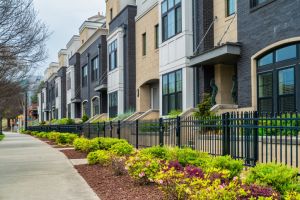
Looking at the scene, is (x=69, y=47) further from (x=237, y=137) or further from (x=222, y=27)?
(x=237, y=137)

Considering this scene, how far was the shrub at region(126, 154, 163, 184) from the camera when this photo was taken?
7970mm

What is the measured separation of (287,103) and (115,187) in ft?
23.1

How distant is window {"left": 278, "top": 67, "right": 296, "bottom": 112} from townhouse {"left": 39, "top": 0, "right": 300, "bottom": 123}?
32 mm

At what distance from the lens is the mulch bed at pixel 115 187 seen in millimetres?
7238

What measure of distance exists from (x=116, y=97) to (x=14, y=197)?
21.4 m

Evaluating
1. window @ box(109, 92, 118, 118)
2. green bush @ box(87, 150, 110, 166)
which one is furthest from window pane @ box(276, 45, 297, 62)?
window @ box(109, 92, 118, 118)

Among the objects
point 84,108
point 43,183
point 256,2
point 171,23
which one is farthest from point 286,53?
point 84,108

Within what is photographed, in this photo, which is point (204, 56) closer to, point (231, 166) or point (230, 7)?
point (230, 7)

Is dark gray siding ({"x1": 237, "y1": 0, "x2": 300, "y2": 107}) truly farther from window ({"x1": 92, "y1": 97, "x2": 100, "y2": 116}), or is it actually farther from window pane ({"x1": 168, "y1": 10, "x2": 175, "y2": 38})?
window ({"x1": 92, "y1": 97, "x2": 100, "y2": 116})

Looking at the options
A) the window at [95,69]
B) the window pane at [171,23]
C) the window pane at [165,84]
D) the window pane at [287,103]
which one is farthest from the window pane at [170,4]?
the window at [95,69]

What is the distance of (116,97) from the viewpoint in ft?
94.6

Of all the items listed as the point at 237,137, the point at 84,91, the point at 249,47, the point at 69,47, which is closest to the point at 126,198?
the point at 237,137

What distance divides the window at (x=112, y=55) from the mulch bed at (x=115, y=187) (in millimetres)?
18817

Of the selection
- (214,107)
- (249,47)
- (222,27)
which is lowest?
(214,107)
